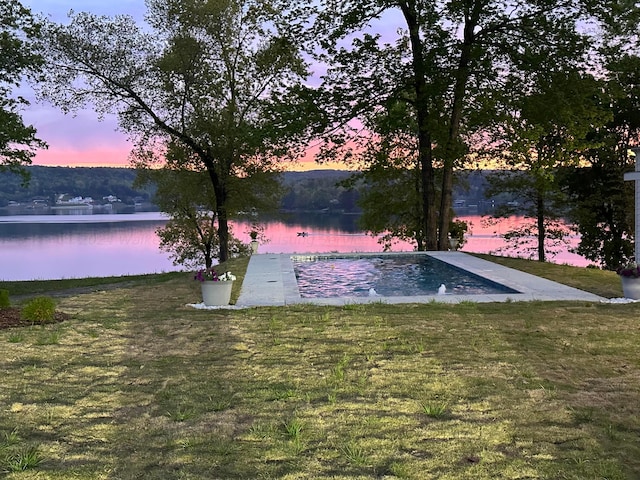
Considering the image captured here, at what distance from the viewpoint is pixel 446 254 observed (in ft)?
59.9

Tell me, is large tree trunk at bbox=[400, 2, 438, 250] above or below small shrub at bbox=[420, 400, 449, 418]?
above

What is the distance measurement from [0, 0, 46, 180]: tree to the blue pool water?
9.85m

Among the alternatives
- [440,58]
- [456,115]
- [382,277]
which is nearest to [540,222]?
[456,115]

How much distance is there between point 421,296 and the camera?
10094mm

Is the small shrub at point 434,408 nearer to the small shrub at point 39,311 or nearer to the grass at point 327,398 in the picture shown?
the grass at point 327,398

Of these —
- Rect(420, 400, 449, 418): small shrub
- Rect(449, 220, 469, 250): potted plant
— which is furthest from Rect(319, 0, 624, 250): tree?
Rect(420, 400, 449, 418): small shrub

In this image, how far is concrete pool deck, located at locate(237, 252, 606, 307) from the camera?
9.62 m

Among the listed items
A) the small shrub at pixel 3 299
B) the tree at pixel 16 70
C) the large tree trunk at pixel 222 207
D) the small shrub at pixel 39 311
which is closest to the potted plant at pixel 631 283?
the small shrub at pixel 39 311

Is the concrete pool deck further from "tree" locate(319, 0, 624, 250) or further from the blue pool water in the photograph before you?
"tree" locate(319, 0, 624, 250)

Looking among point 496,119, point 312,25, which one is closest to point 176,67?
point 312,25

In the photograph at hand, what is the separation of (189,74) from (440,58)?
11.1 meters

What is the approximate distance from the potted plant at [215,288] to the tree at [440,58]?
37.5ft

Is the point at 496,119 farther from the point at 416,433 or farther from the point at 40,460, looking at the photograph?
the point at 40,460

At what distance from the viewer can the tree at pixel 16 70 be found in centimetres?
1820
